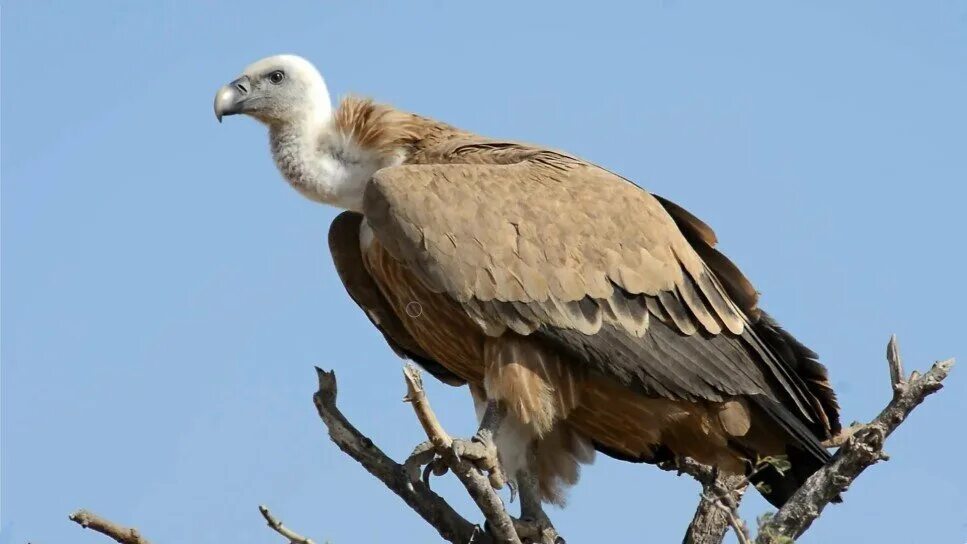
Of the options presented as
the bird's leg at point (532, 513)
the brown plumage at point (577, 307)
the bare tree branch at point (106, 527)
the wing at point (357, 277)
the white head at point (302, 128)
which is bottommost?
the bare tree branch at point (106, 527)

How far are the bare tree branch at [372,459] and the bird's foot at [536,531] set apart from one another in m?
0.59

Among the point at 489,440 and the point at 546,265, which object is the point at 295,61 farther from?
the point at 489,440

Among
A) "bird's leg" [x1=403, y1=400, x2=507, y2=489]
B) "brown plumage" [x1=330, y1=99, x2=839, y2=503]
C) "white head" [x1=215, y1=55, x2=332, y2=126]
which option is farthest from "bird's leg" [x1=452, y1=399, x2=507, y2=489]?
"white head" [x1=215, y1=55, x2=332, y2=126]

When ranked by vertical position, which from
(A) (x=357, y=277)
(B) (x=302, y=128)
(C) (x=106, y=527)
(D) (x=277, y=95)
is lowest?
(C) (x=106, y=527)

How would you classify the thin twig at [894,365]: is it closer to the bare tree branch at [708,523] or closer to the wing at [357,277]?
the bare tree branch at [708,523]

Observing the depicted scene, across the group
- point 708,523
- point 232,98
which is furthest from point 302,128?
point 708,523

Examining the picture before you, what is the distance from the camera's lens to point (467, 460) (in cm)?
626

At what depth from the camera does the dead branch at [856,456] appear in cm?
605

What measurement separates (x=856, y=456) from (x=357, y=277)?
283cm

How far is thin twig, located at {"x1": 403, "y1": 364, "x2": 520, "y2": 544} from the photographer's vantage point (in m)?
5.37

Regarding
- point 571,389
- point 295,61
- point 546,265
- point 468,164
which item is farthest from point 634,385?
point 295,61

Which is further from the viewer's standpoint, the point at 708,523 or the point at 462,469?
the point at 708,523

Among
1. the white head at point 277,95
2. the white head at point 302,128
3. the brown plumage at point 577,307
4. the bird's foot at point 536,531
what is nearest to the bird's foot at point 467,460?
the brown plumage at point 577,307

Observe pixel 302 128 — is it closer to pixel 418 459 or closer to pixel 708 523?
pixel 418 459
